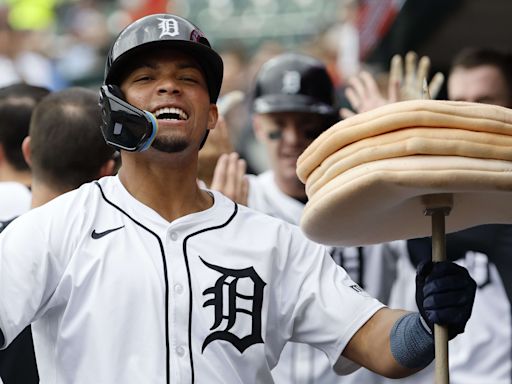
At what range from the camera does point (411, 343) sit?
3.94 metres

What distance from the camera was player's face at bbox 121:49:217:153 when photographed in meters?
4.05

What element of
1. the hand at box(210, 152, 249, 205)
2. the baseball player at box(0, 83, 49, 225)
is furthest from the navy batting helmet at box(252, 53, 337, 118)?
the baseball player at box(0, 83, 49, 225)

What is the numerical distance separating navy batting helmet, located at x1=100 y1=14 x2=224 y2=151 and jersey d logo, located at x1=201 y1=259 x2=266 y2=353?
45cm

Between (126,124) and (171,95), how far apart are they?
20 centimetres

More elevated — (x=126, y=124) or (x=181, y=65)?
(x=181, y=65)

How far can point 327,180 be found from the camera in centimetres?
372

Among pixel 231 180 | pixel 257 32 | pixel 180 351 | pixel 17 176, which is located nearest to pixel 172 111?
pixel 180 351

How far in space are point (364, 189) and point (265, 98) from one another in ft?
10.4

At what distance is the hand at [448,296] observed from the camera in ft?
12.3

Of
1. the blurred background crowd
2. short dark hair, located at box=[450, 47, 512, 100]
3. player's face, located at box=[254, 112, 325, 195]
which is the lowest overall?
player's face, located at box=[254, 112, 325, 195]

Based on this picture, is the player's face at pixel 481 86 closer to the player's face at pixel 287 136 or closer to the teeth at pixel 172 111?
the player's face at pixel 287 136

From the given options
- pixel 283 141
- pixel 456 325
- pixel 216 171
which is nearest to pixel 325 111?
pixel 283 141

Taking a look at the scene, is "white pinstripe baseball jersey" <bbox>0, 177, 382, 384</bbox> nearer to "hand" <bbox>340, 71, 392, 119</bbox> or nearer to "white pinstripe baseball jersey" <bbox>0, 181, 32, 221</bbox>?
"white pinstripe baseball jersey" <bbox>0, 181, 32, 221</bbox>

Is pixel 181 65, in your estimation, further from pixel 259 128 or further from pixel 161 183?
pixel 259 128
